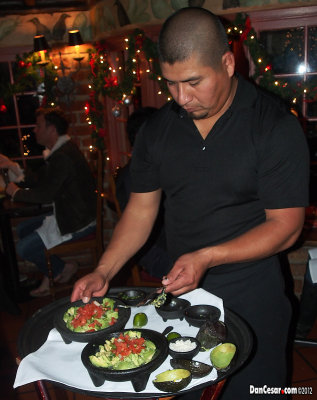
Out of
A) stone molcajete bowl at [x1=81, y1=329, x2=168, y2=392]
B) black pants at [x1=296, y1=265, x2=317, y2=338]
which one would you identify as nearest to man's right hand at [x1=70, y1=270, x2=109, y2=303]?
stone molcajete bowl at [x1=81, y1=329, x2=168, y2=392]

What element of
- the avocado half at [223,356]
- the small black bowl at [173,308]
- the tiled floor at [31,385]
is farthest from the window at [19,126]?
the avocado half at [223,356]

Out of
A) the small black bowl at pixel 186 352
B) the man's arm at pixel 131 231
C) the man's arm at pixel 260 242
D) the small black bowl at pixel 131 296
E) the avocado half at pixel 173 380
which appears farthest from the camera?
the man's arm at pixel 131 231

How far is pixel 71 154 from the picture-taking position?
3912mm

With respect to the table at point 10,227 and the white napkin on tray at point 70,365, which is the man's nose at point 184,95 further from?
the table at point 10,227

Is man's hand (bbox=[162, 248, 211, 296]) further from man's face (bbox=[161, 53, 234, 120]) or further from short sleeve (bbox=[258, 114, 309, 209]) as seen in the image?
man's face (bbox=[161, 53, 234, 120])

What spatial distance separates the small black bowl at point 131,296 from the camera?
1572 mm

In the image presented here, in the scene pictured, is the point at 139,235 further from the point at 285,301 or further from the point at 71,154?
the point at 71,154

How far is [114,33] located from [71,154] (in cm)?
127

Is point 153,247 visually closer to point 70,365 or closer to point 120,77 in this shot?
point 70,365

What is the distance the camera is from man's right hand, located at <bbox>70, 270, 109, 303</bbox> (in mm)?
1492

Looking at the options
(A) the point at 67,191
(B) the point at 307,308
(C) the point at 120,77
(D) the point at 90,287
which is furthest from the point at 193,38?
(C) the point at 120,77

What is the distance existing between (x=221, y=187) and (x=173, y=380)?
704 mm

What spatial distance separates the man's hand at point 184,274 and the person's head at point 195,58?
0.50 metres

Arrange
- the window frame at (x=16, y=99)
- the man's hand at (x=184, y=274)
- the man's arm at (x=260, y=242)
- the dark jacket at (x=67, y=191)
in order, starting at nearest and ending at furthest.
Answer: the man's hand at (x=184, y=274)
the man's arm at (x=260, y=242)
the dark jacket at (x=67, y=191)
the window frame at (x=16, y=99)
